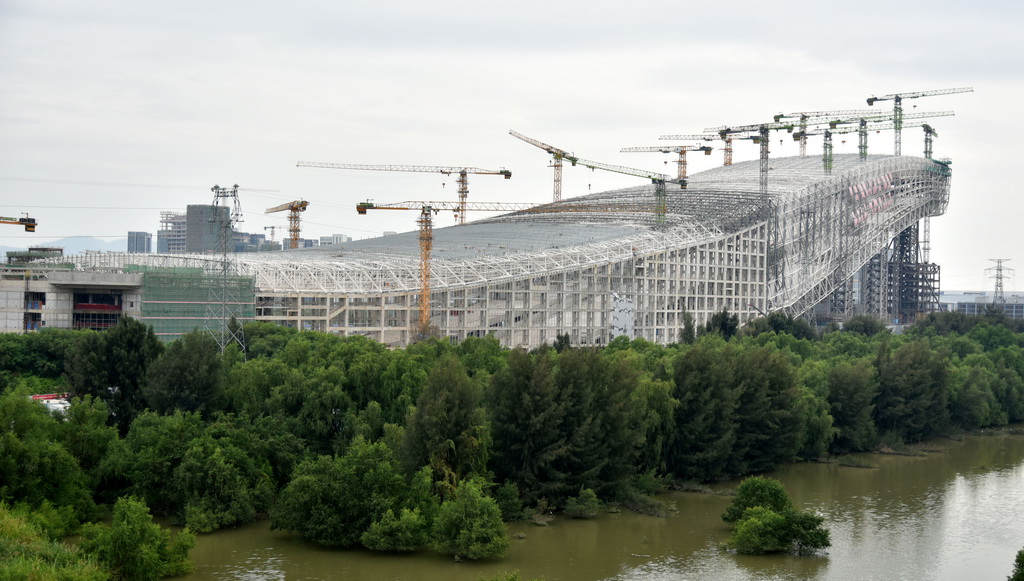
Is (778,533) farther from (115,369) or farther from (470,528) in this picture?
(115,369)

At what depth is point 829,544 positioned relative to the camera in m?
31.3

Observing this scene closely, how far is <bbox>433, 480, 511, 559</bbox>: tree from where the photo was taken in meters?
29.0

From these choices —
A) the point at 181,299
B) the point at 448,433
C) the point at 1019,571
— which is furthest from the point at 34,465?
the point at 181,299

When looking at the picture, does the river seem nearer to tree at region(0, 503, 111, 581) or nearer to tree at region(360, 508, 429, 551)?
tree at region(360, 508, 429, 551)

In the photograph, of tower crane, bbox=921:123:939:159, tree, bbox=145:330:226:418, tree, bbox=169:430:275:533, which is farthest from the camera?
tower crane, bbox=921:123:939:159

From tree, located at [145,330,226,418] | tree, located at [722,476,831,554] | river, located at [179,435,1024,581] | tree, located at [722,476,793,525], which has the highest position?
tree, located at [145,330,226,418]

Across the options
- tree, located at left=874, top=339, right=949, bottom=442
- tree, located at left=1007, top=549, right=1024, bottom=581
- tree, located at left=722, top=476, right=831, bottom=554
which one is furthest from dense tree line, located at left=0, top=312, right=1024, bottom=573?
tree, located at left=1007, top=549, right=1024, bottom=581

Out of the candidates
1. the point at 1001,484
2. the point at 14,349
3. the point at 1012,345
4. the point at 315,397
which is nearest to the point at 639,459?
the point at 315,397

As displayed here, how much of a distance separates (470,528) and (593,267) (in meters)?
40.0

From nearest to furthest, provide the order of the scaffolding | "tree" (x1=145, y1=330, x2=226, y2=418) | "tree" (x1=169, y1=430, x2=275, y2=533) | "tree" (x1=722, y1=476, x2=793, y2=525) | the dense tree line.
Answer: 1. the dense tree line
2. "tree" (x1=169, y1=430, x2=275, y2=533)
3. "tree" (x1=722, y1=476, x2=793, y2=525)
4. "tree" (x1=145, y1=330, x2=226, y2=418)
5. the scaffolding

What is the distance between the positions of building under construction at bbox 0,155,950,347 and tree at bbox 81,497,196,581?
26.9 meters

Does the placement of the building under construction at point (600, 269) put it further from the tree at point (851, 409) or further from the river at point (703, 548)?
the river at point (703, 548)

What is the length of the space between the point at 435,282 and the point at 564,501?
2774 cm

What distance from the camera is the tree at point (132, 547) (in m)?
25.6
